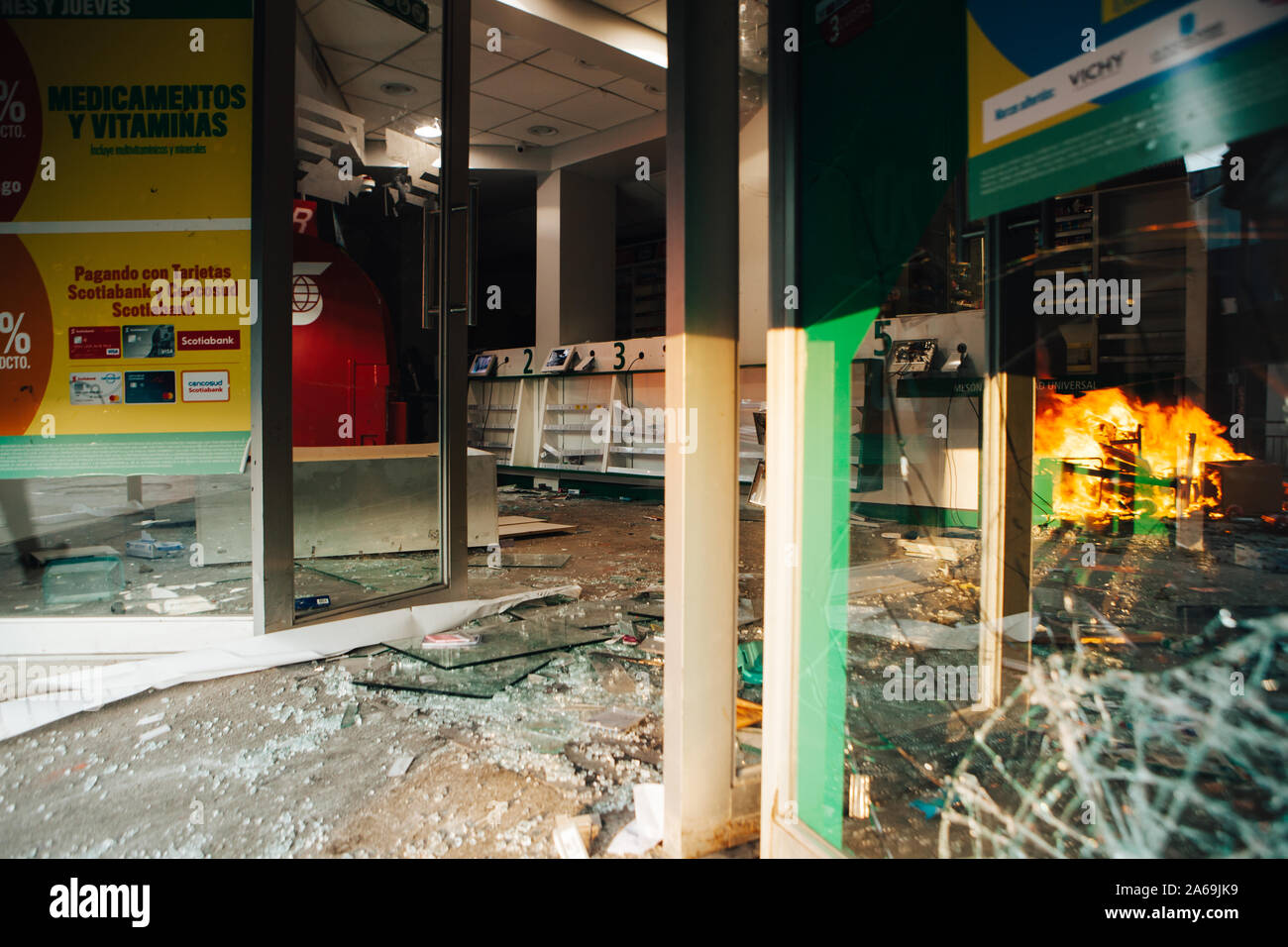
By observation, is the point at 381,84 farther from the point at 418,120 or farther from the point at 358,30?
the point at 418,120

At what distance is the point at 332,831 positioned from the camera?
1521 mm

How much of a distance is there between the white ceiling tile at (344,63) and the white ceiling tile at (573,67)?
168 cm

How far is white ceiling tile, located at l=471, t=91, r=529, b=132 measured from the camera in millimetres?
8180

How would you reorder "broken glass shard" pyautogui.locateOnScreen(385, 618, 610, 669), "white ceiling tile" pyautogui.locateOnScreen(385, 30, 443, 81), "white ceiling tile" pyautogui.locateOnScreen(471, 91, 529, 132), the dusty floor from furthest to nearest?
"white ceiling tile" pyautogui.locateOnScreen(471, 91, 529, 132) < "white ceiling tile" pyautogui.locateOnScreen(385, 30, 443, 81) < "broken glass shard" pyautogui.locateOnScreen(385, 618, 610, 669) < the dusty floor

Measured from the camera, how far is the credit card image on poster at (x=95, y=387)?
2.60m

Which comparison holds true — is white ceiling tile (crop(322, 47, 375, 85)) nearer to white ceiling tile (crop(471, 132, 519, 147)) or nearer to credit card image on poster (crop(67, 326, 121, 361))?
white ceiling tile (crop(471, 132, 519, 147))

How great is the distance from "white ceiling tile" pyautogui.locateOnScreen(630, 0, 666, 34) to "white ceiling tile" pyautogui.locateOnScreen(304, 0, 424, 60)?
223cm

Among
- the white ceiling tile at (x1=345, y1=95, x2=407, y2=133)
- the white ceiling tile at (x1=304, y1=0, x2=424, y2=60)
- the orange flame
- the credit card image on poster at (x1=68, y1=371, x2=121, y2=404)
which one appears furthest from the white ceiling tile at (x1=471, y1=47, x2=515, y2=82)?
the orange flame

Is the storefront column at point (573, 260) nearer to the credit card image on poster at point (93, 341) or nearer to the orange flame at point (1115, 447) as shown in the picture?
the orange flame at point (1115, 447)

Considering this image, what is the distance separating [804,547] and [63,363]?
2729 millimetres

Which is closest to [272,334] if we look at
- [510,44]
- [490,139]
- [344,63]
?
[344,63]

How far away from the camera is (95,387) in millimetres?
2602

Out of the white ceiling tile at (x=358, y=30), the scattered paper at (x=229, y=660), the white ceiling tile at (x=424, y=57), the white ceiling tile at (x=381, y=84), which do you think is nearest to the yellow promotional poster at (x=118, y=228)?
the scattered paper at (x=229, y=660)
